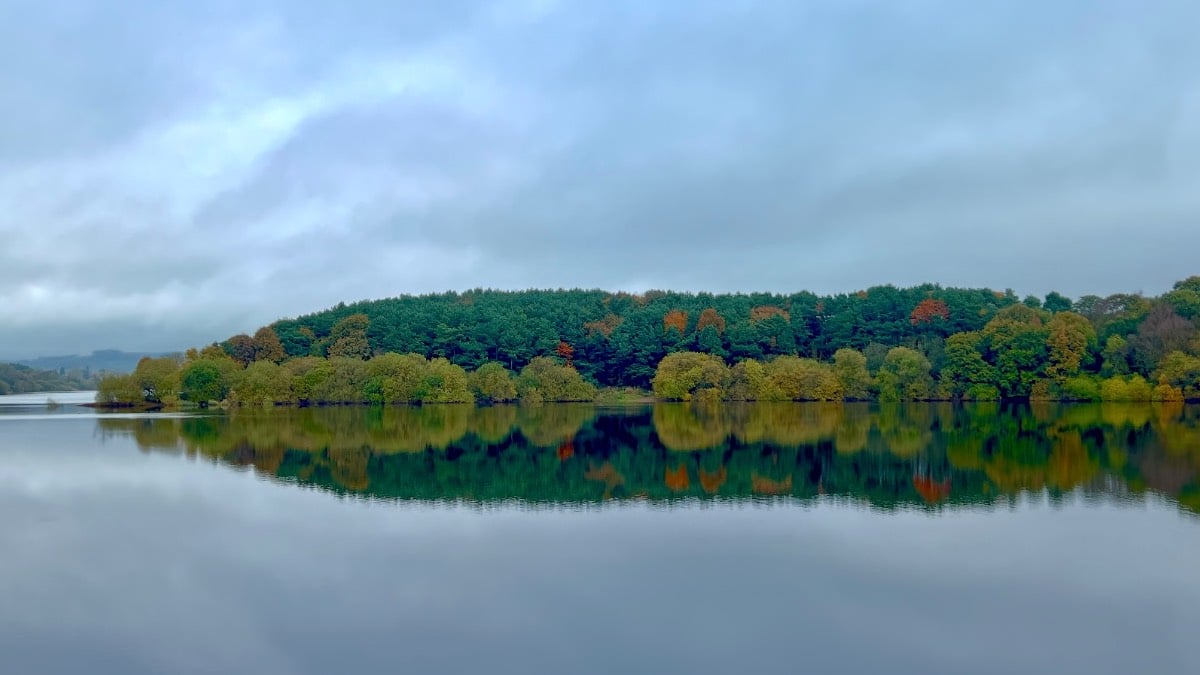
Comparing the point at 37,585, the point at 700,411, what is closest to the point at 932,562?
the point at 37,585

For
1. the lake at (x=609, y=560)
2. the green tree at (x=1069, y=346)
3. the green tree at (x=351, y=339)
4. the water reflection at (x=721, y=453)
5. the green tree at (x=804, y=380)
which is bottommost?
the lake at (x=609, y=560)

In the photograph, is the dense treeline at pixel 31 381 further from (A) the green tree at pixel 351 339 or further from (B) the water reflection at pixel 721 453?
(B) the water reflection at pixel 721 453

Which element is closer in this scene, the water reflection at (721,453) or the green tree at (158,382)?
the water reflection at (721,453)

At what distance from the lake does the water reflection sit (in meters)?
0.27

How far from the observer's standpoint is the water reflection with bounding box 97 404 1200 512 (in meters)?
24.4

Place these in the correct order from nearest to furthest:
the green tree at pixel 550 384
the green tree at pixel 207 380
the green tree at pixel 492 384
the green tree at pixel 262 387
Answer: the green tree at pixel 262 387 < the green tree at pixel 207 380 < the green tree at pixel 492 384 < the green tree at pixel 550 384

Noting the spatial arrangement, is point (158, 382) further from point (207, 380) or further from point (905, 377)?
point (905, 377)

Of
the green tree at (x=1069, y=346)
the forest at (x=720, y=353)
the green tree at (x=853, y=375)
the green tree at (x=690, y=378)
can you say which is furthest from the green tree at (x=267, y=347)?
the green tree at (x=1069, y=346)

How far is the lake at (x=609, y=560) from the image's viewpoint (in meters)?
11.9

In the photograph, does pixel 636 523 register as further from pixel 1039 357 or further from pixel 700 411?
pixel 1039 357

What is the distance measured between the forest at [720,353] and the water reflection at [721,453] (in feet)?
40.7

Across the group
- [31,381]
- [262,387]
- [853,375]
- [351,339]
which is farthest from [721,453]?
[31,381]

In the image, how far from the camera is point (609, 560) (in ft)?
53.9

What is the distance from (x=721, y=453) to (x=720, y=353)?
49.0 m
